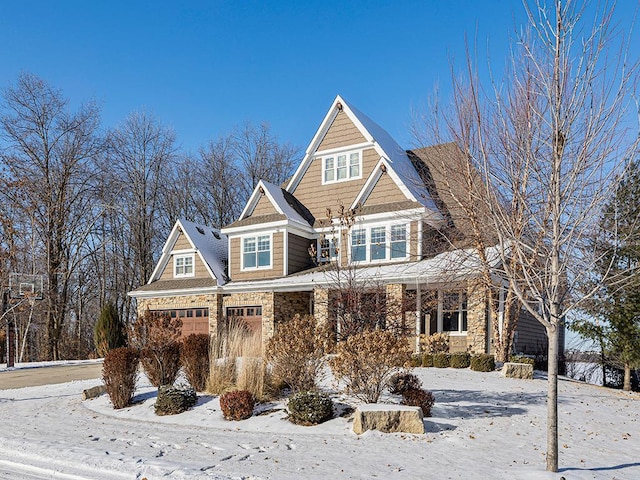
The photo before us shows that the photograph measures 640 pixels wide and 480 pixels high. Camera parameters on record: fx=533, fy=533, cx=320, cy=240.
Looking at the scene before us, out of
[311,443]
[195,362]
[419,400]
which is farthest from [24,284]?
[419,400]

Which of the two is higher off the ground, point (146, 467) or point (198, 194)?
point (198, 194)

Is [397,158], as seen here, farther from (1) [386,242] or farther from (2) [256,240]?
(2) [256,240]

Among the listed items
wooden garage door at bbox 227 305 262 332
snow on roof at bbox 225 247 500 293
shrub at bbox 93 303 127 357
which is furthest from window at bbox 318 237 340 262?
shrub at bbox 93 303 127 357

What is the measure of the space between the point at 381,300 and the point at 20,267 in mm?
22201

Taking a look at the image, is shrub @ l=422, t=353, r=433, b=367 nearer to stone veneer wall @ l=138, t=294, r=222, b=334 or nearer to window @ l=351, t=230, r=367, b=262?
window @ l=351, t=230, r=367, b=262

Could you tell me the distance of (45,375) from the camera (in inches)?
656

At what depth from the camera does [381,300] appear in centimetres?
1426

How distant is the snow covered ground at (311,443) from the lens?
6.25 metres

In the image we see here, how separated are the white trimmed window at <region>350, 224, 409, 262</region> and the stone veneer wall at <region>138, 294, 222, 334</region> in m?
6.42

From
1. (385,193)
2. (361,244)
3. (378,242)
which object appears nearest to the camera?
(378,242)

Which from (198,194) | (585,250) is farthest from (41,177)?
(585,250)

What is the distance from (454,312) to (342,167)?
746cm

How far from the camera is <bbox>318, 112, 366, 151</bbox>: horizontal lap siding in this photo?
70.4 ft

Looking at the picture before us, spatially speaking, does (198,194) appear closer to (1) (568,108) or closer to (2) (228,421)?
(2) (228,421)
